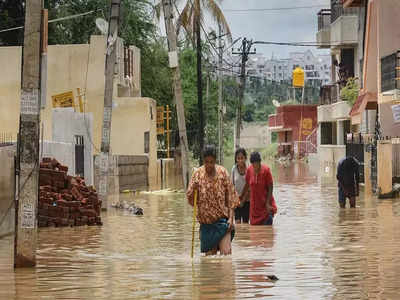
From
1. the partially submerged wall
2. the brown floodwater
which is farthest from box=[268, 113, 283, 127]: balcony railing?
the partially submerged wall

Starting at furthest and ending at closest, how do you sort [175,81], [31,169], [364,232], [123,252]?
1. [175,81]
2. [364,232]
3. [123,252]
4. [31,169]

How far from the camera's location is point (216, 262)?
42.6 feet

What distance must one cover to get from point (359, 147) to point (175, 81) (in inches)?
352

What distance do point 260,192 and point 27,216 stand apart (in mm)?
5721

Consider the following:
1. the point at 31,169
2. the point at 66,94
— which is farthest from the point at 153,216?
the point at 66,94

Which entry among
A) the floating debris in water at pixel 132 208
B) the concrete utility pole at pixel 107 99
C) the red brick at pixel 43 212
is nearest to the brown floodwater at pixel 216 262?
the red brick at pixel 43 212

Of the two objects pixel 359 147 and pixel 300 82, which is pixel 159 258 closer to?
pixel 359 147

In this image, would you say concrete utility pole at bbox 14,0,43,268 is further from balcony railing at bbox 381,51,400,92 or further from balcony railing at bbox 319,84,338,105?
balcony railing at bbox 319,84,338,105

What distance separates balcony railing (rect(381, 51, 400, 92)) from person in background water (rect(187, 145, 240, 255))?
70.4 ft

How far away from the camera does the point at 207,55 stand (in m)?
75.0

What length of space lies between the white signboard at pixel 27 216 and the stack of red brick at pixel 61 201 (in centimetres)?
804

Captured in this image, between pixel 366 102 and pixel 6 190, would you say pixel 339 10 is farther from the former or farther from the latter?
pixel 6 190

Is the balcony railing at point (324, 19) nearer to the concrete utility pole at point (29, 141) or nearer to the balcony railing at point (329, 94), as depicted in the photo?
the balcony railing at point (329, 94)

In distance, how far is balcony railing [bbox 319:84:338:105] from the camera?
69419 mm
